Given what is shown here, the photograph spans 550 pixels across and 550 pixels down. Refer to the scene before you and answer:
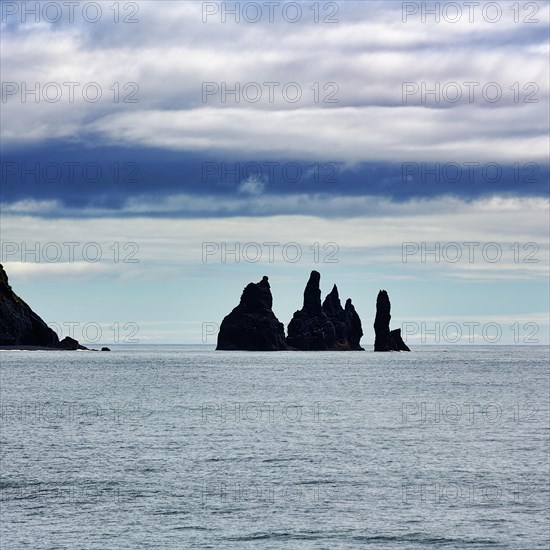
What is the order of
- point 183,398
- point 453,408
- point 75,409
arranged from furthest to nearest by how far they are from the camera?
1. point 183,398
2. point 453,408
3. point 75,409

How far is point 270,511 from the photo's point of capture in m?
→ 55.2

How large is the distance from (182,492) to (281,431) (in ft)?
117

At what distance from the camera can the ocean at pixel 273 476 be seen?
5000 centimetres

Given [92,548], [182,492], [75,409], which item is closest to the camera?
[92,548]

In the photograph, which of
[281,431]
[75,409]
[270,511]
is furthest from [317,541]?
[75,409]

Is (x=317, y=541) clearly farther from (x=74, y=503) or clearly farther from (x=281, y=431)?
(x=281, y=431)

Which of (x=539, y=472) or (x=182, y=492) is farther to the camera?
(x=539, y=472)

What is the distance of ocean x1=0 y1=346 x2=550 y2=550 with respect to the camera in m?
50.0

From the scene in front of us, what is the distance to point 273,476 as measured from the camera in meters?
67.2

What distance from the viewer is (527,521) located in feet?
172

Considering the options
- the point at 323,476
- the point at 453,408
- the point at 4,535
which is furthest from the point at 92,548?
the point at 453,408

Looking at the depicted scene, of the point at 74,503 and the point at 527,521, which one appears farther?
the point at 74,503

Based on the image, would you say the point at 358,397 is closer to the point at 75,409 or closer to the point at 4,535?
the point at 75,409

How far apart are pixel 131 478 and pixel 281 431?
3230cm
